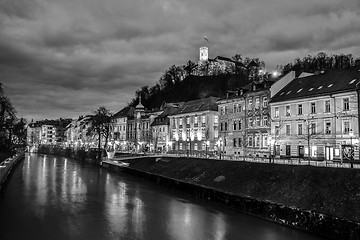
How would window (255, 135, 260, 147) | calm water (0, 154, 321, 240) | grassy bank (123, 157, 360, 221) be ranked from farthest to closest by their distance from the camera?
window (255, 135, 260, 147), grassy bank (123, 157, 360, 221), calm water (0, 154, 321, 240)

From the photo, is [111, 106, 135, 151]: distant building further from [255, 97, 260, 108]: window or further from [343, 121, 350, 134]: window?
[343, 121, 350, 134]: window

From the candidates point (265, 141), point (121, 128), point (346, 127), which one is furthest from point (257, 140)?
point (121, 128)

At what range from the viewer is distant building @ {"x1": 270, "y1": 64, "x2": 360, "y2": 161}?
4206 centimetres

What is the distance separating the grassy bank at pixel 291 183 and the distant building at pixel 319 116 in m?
7.87

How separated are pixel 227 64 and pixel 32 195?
13356cm

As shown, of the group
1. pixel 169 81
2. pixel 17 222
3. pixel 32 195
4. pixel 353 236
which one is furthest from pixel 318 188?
pixel 169 81

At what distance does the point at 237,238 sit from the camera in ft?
77.4

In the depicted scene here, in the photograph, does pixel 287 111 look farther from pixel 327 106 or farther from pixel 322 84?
pixel 327 106

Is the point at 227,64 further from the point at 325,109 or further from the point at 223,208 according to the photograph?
the point at 223,208

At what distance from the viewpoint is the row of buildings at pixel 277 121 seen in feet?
141

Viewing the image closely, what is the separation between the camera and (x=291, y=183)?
3114cm

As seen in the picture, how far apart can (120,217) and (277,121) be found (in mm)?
31920

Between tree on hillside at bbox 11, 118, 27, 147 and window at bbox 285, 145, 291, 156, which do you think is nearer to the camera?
window at bbox 285, 145, 291, 156

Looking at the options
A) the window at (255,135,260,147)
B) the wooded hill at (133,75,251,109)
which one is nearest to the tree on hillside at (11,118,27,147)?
the wooded hill at (133,75,251,109)
